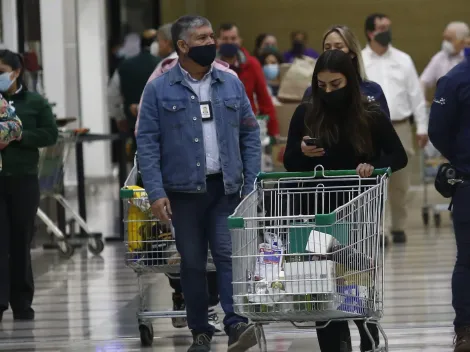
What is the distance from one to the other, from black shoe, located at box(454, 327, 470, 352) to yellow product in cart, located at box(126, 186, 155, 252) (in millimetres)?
1876

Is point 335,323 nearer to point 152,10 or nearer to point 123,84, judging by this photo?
point 123,84

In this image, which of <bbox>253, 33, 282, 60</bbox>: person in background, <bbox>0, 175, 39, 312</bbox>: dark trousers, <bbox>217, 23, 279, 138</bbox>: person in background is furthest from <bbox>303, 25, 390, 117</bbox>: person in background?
<bbox>253, 33, 282, 60</bbox>: person in background

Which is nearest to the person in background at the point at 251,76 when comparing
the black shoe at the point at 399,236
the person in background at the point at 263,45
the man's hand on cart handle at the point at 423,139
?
the man's hand on cart handle at the point at 423,139

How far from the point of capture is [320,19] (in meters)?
29.3

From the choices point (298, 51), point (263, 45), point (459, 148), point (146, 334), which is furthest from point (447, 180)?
point (263, 45)

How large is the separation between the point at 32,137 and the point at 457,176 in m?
3.53

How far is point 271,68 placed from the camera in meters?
19.1

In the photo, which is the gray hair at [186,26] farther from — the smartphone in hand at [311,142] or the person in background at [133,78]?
the person in background at [133,78]

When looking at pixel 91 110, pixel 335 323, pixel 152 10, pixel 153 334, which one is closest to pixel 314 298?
pixel 335 323

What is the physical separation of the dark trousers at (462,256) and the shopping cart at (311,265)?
1101mm

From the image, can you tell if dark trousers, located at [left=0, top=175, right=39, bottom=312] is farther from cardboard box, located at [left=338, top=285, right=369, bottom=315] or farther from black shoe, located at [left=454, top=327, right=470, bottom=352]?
cardboard box, located at [left=338, top=285, right=369, bottom=315]

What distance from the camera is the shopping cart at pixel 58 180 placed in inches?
492

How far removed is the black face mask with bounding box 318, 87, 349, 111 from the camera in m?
6.59

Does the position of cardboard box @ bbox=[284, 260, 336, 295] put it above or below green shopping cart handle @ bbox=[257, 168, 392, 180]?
below
